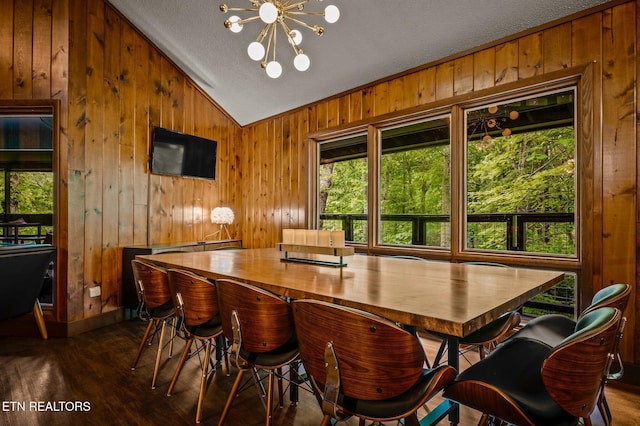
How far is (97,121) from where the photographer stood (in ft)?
11.8

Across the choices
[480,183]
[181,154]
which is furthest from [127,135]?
[480,183]

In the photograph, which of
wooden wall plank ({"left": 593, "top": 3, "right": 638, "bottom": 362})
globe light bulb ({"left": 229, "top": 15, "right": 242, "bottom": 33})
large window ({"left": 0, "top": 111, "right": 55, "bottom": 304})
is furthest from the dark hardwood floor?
globe light bulb ({"left": 229, "top": 15, "right": 242, "bottom": 33})

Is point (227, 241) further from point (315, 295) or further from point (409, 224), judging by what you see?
point (315, 295)

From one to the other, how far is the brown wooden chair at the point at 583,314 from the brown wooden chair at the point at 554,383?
0.19m

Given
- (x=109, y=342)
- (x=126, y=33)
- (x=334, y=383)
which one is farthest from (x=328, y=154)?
(x=334, y=383)

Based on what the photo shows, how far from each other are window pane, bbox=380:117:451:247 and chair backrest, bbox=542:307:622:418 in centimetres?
234

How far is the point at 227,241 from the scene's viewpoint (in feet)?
16.7

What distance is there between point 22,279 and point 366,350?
331 centimetres

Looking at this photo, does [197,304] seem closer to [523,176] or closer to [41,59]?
[523,176]

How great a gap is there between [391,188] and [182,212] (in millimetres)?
2793

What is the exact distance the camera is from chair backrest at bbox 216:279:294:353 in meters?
1.51

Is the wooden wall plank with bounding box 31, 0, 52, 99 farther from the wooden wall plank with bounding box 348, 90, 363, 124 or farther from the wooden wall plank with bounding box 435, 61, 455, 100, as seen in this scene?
the wooden wall plank with bounding box 435, 61, 455, 100

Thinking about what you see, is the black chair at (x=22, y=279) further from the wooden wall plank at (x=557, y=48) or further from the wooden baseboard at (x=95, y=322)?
the wooden wall plank at (x=557, y=48)

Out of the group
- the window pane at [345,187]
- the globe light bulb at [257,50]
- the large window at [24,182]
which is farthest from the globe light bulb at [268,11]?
the large window at [24,182]
